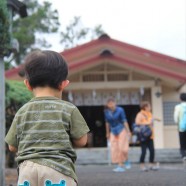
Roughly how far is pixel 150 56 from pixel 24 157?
50.2 ft

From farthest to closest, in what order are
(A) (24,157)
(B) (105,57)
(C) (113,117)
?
(B) (105,57), (C) (113,117), (A) (24,157)

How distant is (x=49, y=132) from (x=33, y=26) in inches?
1164

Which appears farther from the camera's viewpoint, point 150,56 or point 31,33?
point 31,33

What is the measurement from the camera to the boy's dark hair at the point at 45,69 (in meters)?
2.83

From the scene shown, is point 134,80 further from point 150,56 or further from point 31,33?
point 31,33

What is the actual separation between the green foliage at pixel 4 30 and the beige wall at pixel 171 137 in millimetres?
11842

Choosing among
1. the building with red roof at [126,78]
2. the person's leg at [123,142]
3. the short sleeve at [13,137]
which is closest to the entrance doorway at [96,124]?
the building with red roof at [126,78]

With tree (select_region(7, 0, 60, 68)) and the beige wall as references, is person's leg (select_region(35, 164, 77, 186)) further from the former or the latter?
tree (select_region(7, 0, 60, 68))

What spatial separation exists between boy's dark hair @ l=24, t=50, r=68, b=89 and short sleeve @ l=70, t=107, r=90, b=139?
0.76 feet

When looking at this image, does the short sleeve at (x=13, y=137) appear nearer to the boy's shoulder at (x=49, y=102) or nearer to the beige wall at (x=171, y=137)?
the boy's shoulder at (x=49, y=102)

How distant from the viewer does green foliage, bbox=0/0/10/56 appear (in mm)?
6288

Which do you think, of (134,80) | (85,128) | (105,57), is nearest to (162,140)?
(134,80)

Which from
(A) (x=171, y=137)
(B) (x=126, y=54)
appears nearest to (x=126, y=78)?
(B) (x=126, y=54)

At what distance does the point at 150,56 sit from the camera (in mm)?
17734
